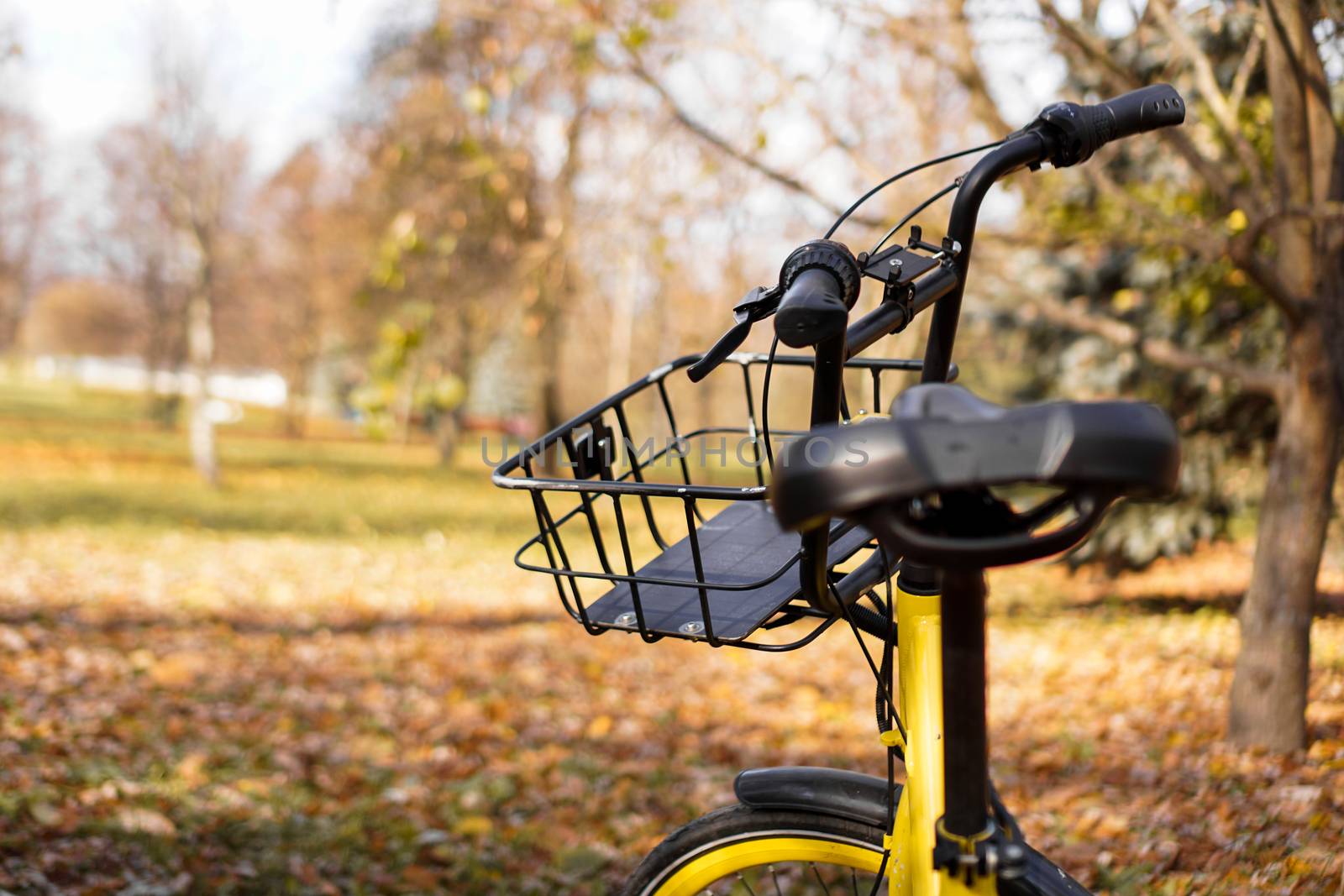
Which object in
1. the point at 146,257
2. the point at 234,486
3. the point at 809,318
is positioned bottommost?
the point at 234,486

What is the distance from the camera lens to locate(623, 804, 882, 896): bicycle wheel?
1.71 meters

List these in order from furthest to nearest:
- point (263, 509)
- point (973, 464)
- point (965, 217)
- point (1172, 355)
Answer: point (263, 509), point (1172, 355), point (965, 217), point (973, 464)

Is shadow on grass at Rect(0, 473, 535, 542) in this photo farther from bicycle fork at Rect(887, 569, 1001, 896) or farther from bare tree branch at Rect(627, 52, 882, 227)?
bicycle fork at Rect(887, 569, 1001, 896)

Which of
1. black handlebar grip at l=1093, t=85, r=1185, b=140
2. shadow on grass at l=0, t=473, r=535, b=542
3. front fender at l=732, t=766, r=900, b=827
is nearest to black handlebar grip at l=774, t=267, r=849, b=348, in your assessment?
black handlebar grip at l=1093, t=85, r=1185, b=140

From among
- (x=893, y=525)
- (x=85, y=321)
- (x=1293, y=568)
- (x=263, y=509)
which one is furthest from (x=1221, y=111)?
(x=85, y=321)

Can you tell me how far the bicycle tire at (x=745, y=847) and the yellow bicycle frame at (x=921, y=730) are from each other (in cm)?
23

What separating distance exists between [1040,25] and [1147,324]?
182 inches

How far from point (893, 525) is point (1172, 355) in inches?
157

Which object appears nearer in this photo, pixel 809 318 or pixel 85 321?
pixel 809 318

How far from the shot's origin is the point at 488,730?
4.96 metres

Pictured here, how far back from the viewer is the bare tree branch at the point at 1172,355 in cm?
407

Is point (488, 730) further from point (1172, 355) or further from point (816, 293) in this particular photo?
point (816, 293)

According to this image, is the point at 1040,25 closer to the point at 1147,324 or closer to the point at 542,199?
the point at 1147,324

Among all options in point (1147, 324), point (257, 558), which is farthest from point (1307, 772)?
point (257, 558)
